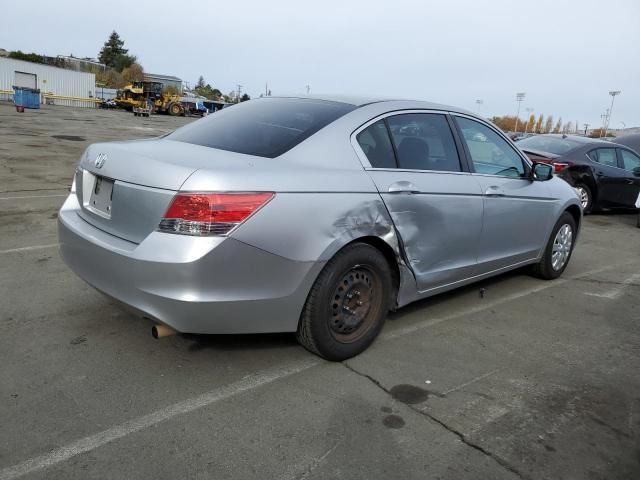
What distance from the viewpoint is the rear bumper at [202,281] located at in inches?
108

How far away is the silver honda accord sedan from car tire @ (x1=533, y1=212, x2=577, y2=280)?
121cm

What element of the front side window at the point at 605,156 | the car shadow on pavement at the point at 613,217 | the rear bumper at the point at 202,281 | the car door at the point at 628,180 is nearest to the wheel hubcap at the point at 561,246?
the rear bumper at the point at 202,281

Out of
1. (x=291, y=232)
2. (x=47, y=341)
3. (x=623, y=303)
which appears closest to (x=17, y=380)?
(x=47, y=341)

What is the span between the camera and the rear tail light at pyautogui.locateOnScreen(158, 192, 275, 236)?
2.73 metres

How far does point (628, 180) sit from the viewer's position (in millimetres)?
10602

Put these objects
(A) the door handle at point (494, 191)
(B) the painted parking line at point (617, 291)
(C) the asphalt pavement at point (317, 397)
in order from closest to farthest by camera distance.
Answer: (C) the asphalt pavement at point (317, 397) → (A) the door handle at point (494, 191) → (B) the painted parking line at point (617, 291)

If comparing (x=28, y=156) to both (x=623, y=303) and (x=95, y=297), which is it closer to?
(x=95, y=297)

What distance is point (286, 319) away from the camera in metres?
3.09

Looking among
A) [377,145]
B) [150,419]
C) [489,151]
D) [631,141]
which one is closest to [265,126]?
[377,145]

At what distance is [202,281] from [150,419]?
2.43 ft

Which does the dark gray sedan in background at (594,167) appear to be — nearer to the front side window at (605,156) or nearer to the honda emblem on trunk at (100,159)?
the front side window at (605,156)

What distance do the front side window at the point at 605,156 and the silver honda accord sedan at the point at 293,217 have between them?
693 centimetres

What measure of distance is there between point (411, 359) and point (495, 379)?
21.0 inches

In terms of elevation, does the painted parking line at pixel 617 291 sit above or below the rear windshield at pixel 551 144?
below
